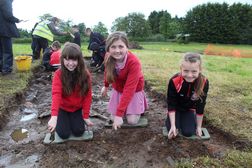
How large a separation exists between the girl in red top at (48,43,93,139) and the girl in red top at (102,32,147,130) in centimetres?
40

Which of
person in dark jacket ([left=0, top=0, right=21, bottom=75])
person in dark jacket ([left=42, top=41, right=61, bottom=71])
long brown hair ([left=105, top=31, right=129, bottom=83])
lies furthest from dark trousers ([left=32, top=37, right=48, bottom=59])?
long brown hair ([left=105, top=31, right=129, bottom=83])

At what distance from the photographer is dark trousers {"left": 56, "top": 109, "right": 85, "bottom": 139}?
3.68 metres

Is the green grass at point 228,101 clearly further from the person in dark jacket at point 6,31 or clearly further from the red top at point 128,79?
the person in dark jacket at point 6,31

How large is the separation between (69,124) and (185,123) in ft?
4.80

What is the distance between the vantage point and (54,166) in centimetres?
310

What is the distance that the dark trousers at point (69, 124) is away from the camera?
3683mm

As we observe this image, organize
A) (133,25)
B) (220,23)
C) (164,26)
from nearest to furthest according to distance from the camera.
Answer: (133,25) < (220,23) < (164,26)

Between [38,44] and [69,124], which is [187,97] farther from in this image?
[38,44]

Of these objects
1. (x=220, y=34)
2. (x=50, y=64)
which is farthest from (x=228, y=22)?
(x=50, y=64)

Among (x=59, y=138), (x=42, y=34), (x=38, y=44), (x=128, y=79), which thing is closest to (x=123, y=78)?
(x=128, y=79)

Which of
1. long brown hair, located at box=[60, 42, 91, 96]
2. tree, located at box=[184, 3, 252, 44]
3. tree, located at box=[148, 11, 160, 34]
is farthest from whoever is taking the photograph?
tree, located at box=[148, 11, 160, 34]

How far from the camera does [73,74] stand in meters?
3.72

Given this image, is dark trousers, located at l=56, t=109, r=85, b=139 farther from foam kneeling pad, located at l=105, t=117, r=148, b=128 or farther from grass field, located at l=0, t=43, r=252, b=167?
grass field, located at l=0, t=43, r=252, b=167

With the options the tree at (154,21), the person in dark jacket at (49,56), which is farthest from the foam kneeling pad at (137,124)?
the tree at (154,21)
